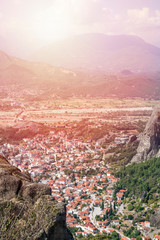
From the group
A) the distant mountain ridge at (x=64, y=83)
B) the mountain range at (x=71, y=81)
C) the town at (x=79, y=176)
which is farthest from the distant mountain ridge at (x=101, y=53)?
the town at (x=79, y=176)

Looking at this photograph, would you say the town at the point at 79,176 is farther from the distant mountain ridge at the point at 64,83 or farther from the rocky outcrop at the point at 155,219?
the distant mountain ridge at the point at 64,83

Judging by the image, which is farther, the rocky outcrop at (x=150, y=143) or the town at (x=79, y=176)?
the rocky outcrop at (x=150, y=143)

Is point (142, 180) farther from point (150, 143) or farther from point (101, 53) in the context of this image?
point (101, 53)

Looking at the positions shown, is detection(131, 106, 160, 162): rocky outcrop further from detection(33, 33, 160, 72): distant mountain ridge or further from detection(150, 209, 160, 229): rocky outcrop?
detection(33, 33, 160, 72): distant mountain ridge

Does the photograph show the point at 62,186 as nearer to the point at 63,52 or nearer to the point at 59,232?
the point at 59,232

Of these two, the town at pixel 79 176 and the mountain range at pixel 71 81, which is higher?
the mountain range at pixel 71 81

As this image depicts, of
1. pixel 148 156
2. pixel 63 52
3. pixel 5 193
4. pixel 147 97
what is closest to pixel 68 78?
pixel 147 97
